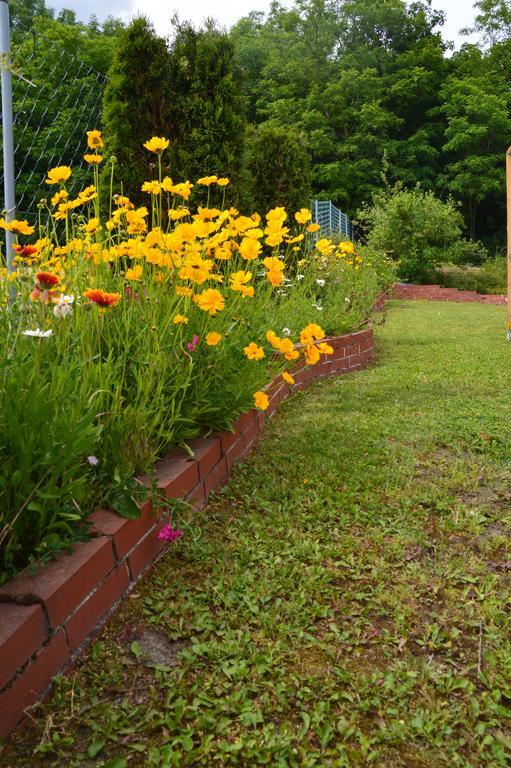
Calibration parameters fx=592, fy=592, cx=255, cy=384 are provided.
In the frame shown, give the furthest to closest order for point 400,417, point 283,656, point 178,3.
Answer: point 178,3, point 400,417, point 283,656

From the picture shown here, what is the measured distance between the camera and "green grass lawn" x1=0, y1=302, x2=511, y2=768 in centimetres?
115

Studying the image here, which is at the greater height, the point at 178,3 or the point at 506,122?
the point at 506,122

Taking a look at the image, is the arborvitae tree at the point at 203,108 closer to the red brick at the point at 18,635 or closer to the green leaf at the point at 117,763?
the red brick at the point at 18,635

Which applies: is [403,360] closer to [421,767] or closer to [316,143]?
[421,767]

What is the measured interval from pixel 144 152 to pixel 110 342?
329cm

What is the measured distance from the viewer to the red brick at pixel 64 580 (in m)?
1.26

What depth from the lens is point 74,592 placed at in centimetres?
135

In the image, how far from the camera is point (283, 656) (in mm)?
1375

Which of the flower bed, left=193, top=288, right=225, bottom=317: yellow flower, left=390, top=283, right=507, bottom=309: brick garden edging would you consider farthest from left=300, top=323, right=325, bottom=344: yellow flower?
left=390, top=283, right=507, bottom=309: brick garden edging

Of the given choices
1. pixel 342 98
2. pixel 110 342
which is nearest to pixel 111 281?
pixel 110 342

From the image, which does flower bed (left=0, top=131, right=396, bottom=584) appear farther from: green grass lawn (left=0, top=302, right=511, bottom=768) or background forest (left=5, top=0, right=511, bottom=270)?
background forest (left=5, top=0, right=511, bottom=270)

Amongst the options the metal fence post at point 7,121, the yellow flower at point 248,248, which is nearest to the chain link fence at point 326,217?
the metal fence post at point 7,121

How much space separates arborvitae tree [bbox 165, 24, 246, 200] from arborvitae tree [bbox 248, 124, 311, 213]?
2.32 metres

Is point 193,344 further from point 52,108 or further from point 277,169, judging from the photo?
point 277,169
